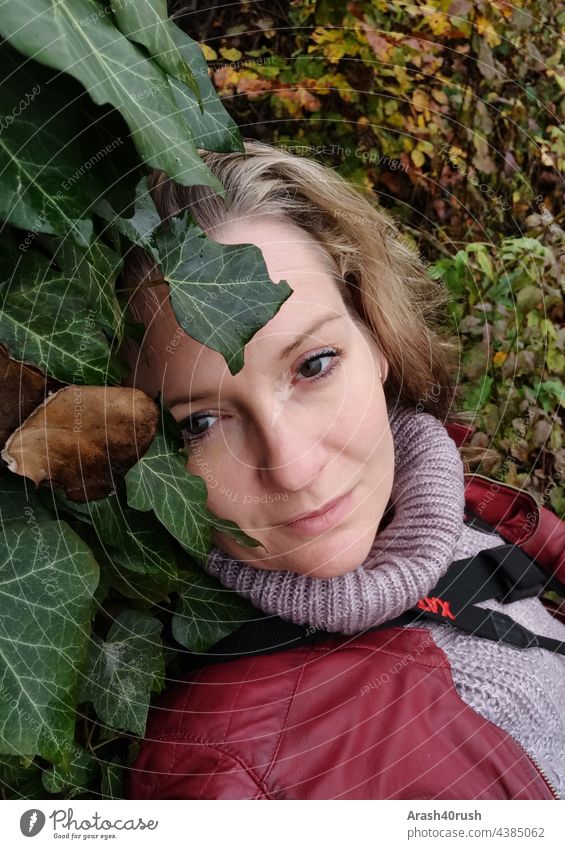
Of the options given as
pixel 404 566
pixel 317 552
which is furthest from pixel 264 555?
pixel 404 566

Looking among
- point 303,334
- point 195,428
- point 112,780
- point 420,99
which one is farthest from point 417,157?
point 112,780

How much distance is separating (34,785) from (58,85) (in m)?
0.66

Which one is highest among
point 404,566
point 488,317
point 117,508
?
point 117,508

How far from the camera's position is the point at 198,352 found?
0.76 m

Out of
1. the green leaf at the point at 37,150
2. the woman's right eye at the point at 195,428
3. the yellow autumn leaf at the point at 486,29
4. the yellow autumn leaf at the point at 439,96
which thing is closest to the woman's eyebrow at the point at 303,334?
the woman's right eye at the point at 195,428

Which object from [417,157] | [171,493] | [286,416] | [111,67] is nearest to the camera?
[111,67]

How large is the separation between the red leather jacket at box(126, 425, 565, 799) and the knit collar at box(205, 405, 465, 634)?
49mm

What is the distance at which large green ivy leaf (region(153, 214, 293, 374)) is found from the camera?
0.64m

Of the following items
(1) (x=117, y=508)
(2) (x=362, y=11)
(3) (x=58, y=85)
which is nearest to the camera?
(3) (x=58, y=85)

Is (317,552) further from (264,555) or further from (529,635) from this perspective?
(529,635)

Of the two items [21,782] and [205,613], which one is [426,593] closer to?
[205,613]

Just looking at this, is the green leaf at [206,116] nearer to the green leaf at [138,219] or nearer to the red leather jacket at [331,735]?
the green leaf at [138,219]

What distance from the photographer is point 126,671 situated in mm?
762

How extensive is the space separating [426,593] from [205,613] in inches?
10.2
